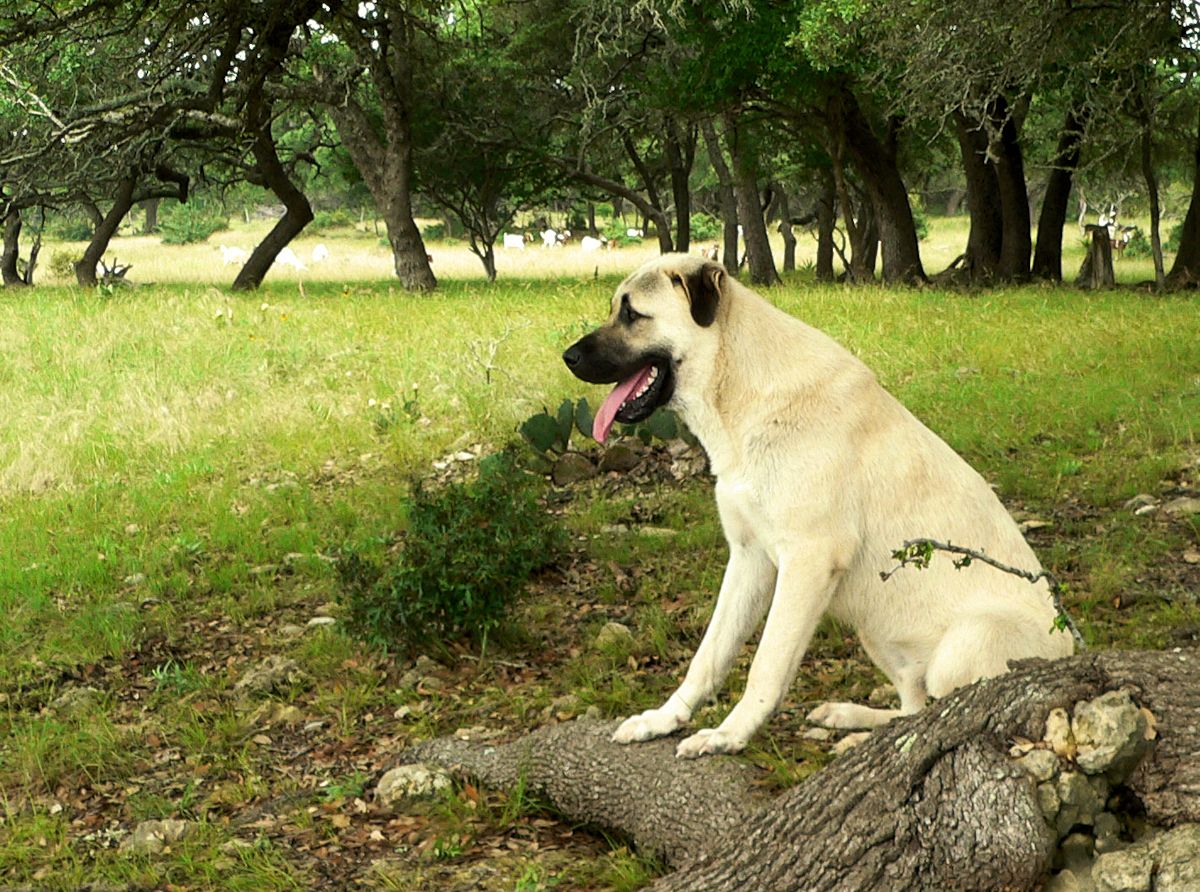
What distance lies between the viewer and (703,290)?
412cm

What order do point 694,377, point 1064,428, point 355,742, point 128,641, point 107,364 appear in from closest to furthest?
1. point 694,377
2. point 355,742
3. point 128,641
4. point 1064,428
5. point 107,364

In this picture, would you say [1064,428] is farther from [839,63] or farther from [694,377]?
[839,63]

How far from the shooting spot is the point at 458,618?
5.88m

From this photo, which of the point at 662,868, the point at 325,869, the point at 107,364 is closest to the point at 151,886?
the point at 325,869

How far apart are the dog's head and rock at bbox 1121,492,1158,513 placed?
443cm

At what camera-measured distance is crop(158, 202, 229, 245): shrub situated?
181ft

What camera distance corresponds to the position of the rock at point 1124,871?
2.76 m

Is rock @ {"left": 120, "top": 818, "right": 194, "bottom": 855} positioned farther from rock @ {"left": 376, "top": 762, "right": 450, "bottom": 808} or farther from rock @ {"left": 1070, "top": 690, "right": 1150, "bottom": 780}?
rock @ {"left": 1070, "top": 690, "right": 1150, "bottom": 780}

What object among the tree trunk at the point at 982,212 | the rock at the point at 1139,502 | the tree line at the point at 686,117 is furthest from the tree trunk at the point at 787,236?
the rock at the point at 1139,502

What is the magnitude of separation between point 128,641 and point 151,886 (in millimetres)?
2513

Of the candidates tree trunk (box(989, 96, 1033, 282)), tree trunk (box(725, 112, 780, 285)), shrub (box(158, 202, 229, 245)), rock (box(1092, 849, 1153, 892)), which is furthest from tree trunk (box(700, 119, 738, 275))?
shrub (box(158, 202, 229, 245))

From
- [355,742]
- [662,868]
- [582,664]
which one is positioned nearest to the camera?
[662,868]

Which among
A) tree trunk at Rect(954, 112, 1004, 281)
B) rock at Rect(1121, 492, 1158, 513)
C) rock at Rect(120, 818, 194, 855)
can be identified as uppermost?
tree trunk at Rect(954, 112, 1004, 281)

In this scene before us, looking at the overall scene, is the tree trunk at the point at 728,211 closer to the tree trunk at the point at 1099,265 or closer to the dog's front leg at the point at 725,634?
the tree trunk at the point at 1099,265
